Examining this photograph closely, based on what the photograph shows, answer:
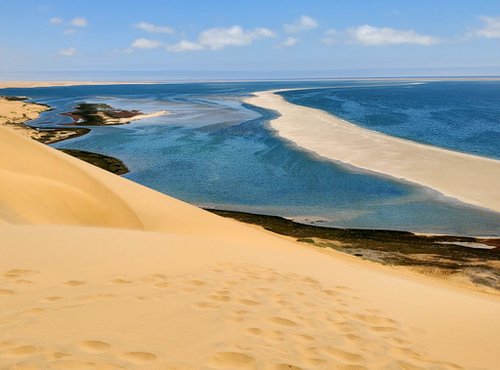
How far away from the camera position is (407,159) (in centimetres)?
3112

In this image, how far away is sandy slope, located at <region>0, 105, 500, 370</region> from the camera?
3.73 m

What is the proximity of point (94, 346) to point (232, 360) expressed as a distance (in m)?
1.06

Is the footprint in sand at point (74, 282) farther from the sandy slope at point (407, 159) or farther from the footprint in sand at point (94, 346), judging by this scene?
the sandy slope at point (407, 159)

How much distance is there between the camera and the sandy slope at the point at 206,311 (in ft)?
12.2

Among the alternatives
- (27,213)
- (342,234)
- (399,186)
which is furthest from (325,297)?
(399,186)

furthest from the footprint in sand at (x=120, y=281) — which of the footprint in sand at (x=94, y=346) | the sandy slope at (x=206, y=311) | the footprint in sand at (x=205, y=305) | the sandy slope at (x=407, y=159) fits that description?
the sandy slope at (x=407, y=159)

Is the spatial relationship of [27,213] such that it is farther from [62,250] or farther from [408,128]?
[408,128]

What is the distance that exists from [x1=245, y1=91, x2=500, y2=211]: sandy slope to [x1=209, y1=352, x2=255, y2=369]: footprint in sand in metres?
19.1

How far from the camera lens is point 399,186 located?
23.9m

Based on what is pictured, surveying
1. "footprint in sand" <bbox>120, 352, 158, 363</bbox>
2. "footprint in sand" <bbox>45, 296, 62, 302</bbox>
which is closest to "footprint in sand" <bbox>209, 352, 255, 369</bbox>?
"footprint in sand" <bbox>120, 352, 158, 363</bbox>

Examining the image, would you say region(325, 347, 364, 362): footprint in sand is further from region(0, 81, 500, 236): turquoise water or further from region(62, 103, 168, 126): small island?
region(62, 103, 168, 126): small island

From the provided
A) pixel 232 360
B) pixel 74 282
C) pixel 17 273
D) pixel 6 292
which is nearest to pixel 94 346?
pixel 232 360

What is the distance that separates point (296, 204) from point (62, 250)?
1579 cm

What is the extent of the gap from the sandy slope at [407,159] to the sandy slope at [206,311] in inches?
636
